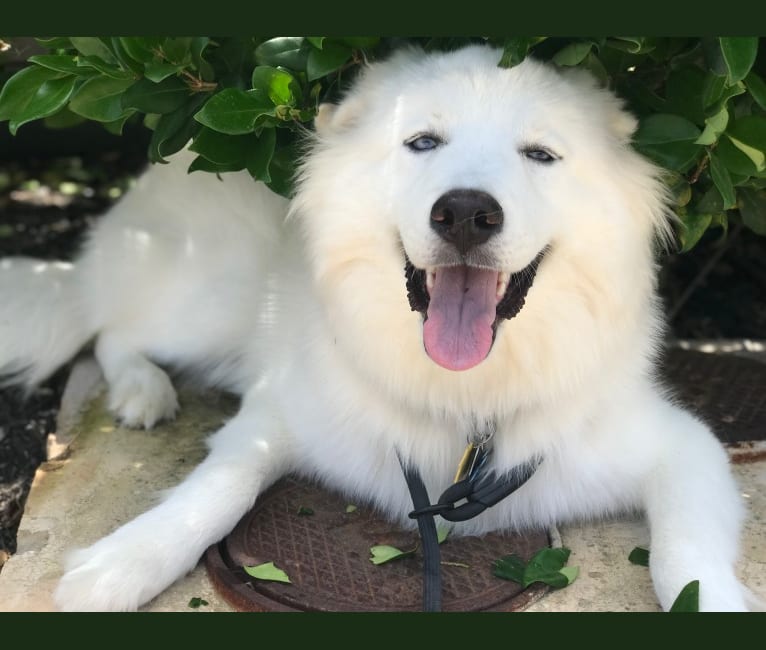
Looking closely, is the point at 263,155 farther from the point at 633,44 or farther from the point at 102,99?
the point at 633,44

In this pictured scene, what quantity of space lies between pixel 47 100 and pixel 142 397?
4.22ft

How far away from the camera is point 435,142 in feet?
8.90

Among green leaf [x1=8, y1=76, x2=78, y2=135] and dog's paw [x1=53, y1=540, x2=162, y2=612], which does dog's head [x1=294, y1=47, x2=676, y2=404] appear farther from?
dog's paw [x1=53, y1=540, x2=162, y2=612]

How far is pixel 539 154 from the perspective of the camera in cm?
267

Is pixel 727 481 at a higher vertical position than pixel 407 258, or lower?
lower

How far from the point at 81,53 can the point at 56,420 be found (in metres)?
1.61

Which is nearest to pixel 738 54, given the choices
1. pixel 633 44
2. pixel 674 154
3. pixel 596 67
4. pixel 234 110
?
pixel 633 44

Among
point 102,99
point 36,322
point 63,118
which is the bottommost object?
point 36,322

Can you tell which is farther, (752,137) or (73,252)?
(73,252)

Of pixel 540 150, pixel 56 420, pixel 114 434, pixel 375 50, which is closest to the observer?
pixel 540 150

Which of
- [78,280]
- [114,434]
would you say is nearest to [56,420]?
[114,434]

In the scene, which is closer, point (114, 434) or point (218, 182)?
point (114, 434)

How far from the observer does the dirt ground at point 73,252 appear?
3.70 m

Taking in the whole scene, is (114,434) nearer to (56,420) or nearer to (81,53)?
(56,420)
